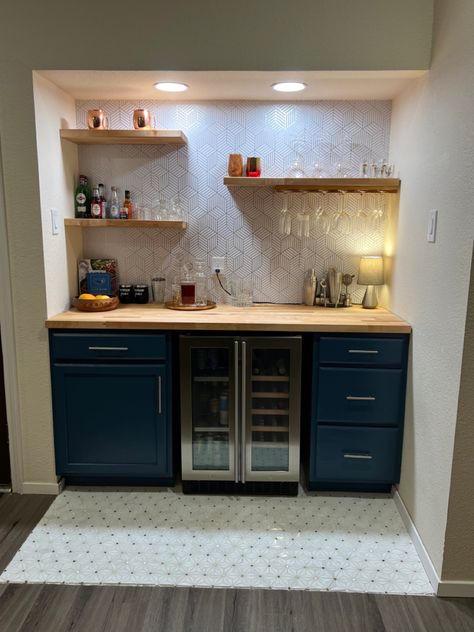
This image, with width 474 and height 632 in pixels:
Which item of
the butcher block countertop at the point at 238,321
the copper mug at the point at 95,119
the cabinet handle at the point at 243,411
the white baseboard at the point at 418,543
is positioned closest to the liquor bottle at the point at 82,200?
the copper mug at the point at 95,119

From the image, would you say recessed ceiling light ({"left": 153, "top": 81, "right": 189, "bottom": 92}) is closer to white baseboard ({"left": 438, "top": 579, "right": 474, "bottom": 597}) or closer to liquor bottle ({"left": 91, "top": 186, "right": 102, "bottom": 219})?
liquor bottle ({"left": 91, "top": 186, "right": 102, "bottom": 219})

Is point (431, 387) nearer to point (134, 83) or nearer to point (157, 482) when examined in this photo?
point (157, 482)

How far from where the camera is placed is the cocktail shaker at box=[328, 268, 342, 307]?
9.39 feet

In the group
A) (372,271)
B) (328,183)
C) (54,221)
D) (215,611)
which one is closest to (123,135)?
(54,221)

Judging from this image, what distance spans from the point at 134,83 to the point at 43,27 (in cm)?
45

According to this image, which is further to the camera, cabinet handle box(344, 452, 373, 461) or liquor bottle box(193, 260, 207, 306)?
liquor bottle box(193, 260, 207, 306)

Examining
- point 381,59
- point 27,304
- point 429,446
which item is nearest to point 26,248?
point 27,304

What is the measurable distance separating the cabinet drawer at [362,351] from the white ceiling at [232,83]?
1.23 m

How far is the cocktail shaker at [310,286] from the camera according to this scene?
2.89 meters

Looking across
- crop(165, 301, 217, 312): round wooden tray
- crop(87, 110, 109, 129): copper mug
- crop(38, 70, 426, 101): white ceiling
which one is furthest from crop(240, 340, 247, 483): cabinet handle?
crop(87, 110, 109, 129): copper mug

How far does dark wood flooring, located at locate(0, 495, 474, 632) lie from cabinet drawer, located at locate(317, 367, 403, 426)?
0.81m

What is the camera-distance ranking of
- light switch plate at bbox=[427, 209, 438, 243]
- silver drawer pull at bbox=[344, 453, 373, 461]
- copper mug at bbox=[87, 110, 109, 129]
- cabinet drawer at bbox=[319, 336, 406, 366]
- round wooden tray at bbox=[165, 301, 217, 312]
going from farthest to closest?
round wooden tray at bbox=[165, 301, 217, 312]
copper mug at bbox=[87, 110, 109, 129]
silver drawer pull at bbox=[344, 453, 373, 461]
cabinet drawer at bbox=[319, 336, 406, 366]
light switch plate at bbox=[427, 209, 438, 243]

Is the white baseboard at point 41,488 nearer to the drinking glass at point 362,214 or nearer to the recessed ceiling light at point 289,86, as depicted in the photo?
the drinking glass at point 362,214

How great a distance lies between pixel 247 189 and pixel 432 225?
1.19 metres
